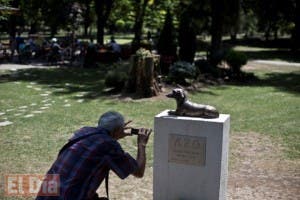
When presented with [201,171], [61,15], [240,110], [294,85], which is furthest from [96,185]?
[61,15]

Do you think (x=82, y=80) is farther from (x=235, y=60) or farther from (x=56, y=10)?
(x=56, y=10)

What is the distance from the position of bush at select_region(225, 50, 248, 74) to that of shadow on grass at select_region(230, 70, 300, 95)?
0.84m

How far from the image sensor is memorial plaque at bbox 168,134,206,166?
193 inches

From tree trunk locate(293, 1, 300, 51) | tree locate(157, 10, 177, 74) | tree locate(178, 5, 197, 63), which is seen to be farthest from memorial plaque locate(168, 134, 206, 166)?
tree trunk locate(293, 1, 300, 51)

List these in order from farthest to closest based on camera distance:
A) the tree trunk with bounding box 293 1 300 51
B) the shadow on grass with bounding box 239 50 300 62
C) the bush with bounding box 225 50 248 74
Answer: the tree trunk with bounding box 293 1 300 51
the shadow on grass with bounding box 239 50 300 62
the bush with bounding box 225 50 248 74

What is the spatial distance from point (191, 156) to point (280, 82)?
45.5 ft

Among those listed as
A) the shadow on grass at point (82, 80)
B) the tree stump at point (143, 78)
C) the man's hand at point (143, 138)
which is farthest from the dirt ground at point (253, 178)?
the shadow on grass at point (82, 80)

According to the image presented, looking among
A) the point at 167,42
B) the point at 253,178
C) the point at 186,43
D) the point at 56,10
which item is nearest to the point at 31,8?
the point at 56,10

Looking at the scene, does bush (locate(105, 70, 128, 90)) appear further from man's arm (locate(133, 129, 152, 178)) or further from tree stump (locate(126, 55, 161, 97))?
man's arm (locate(133, 129, 152, 178))

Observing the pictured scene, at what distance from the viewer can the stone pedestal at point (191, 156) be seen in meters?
4.85

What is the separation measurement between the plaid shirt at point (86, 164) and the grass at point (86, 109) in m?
3.38

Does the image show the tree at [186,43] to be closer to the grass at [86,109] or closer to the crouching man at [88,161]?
the grass at [86,109]

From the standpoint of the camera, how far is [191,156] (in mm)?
4984

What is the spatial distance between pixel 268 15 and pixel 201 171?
33.4 m
